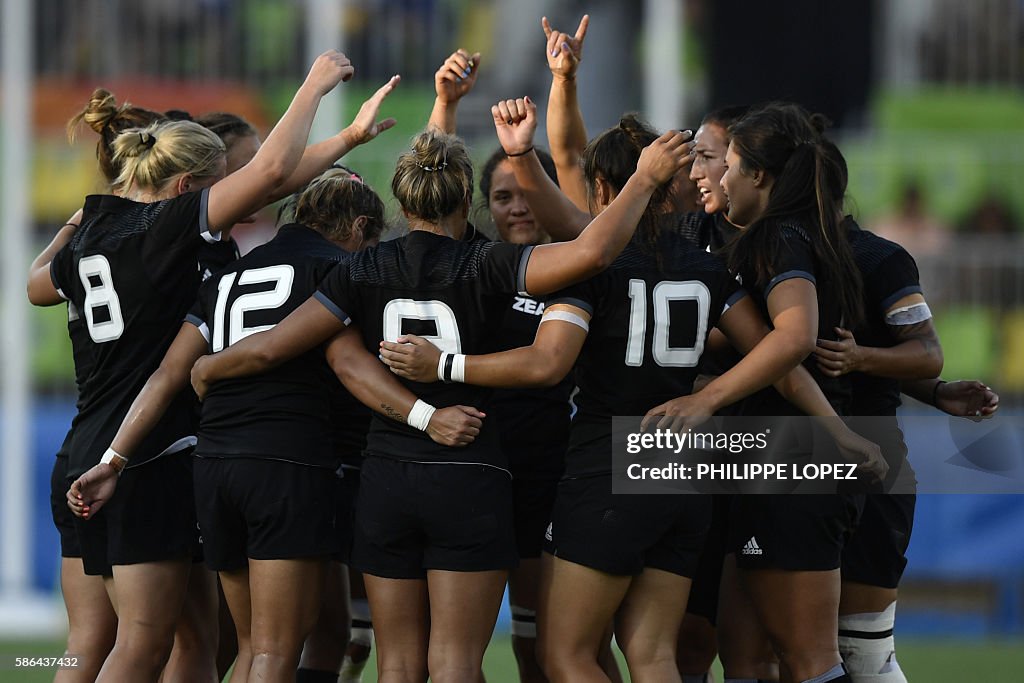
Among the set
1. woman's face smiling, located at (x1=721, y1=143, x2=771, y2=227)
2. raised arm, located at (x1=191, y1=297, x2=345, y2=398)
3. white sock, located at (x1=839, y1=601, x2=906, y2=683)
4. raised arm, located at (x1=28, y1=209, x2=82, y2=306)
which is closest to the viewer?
raised arm, located at (x1=191, y1=297, x2=345, y2=398)

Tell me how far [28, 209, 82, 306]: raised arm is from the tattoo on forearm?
135cm

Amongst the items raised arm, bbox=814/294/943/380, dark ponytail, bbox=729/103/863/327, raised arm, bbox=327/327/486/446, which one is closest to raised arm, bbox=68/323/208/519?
raised arm, bbox=327/327/486/446

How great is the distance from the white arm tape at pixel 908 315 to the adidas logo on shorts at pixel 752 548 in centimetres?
87

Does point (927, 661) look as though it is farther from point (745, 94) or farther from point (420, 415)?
point (745, 94)

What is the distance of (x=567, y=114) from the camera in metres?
4.69

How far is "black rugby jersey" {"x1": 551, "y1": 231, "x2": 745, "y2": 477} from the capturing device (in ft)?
13.3

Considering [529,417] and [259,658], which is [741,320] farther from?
[259,658]

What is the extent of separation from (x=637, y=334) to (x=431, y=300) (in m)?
0.61

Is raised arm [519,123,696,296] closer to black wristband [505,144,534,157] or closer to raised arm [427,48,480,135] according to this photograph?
black wristband [505,144,534,157]

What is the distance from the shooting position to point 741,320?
4.19 metres

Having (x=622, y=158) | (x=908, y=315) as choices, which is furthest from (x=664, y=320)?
(x=908, y=315)

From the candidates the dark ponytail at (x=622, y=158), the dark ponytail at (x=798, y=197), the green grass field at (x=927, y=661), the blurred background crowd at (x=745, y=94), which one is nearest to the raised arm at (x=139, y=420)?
the dark ponytail at (x=622, y=158)

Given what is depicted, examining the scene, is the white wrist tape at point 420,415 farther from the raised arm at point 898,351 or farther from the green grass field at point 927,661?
the green grass field at point 927,661

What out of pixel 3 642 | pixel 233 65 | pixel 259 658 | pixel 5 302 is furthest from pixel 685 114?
pixel 259 658
